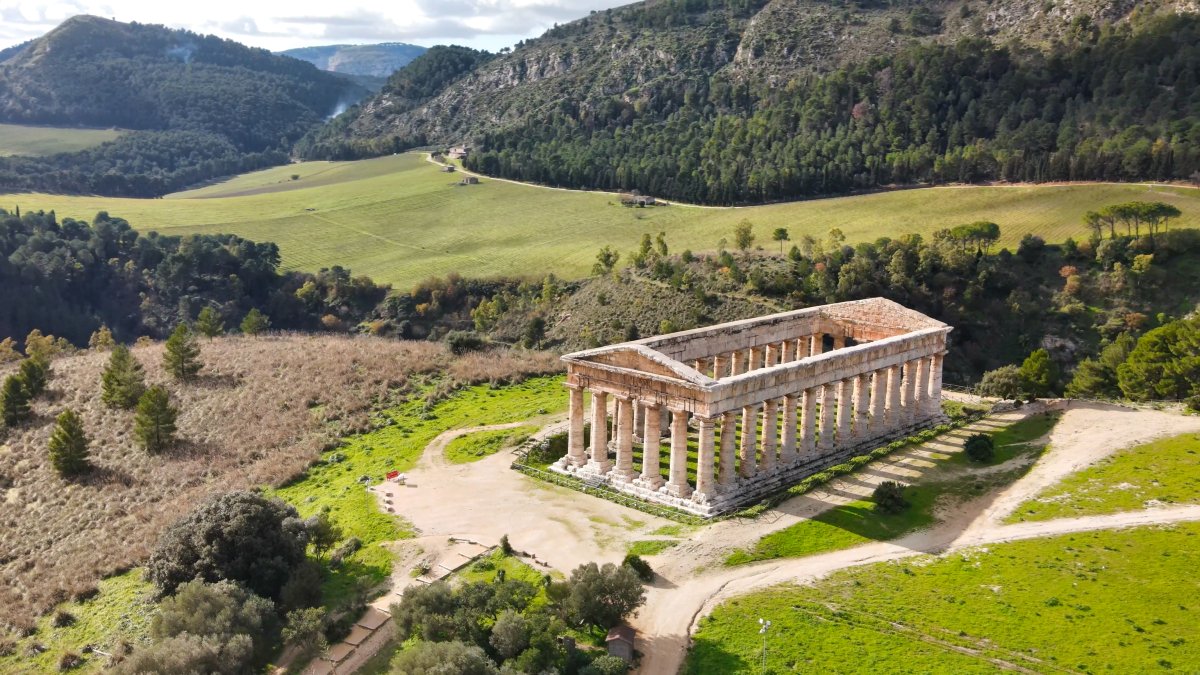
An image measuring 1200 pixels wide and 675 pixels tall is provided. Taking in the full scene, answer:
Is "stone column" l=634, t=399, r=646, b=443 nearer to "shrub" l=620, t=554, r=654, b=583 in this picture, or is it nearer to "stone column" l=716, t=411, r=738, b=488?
"stone column" l=716, t=411, r=738, b=488

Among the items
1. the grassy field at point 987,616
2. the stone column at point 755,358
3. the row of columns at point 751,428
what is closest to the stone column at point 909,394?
the row of columns at point 751,428

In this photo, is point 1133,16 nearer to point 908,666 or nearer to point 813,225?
point 813,225

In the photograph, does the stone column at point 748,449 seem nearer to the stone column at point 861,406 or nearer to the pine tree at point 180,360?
the stone column at point 861,406

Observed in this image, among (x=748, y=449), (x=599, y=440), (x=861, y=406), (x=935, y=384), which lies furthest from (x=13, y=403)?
(x=935, y=384)

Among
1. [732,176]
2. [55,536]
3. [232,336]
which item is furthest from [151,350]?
[732,176]

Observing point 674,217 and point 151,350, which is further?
point 674,217

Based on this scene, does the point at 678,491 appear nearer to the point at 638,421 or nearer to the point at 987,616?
the point at 638,421

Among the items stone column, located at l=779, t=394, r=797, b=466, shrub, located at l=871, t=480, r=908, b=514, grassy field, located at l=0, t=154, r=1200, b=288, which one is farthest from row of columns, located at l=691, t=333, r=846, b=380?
grassy field, located at l=0, t=154, r=1200, b=288
